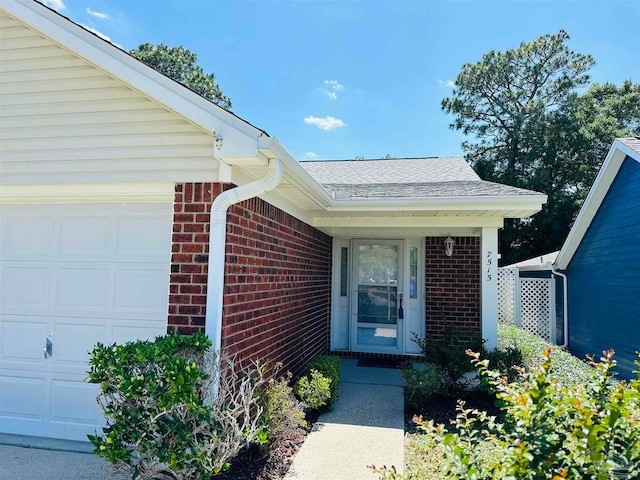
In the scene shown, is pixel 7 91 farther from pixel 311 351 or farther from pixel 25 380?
pixel 311 351

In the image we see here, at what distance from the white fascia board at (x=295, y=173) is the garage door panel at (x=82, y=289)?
A: 213 cm

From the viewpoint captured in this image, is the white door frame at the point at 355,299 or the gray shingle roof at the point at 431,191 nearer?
the gray shingle roof at the point at 431,191

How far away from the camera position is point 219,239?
3436 mm

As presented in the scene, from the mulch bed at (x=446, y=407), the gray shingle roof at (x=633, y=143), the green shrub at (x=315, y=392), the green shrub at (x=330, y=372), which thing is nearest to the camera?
the green shrub at (x=315, y=392)

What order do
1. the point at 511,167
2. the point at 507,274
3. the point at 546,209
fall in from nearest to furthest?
1. the point at 507,274
2. the point at 546,209
3. the point at 511,167

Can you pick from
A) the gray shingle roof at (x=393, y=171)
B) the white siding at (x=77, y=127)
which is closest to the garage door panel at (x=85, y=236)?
the white siding at (x=77, y=127)

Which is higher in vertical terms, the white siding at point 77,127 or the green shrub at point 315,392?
the white siding at point 77,127

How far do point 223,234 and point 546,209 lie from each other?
848 inches

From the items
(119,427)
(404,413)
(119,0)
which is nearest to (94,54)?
(119,427)

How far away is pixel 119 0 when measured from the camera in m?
8.51

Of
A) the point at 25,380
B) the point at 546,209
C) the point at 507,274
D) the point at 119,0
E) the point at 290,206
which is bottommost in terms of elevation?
the point at 25,380

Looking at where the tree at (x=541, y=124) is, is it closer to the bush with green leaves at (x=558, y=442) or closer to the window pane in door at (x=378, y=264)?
the window pane in door at (x=378, y=264)

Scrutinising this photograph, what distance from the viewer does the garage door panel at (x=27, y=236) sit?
4148 mm

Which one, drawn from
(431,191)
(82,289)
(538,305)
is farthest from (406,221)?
(538,305)
